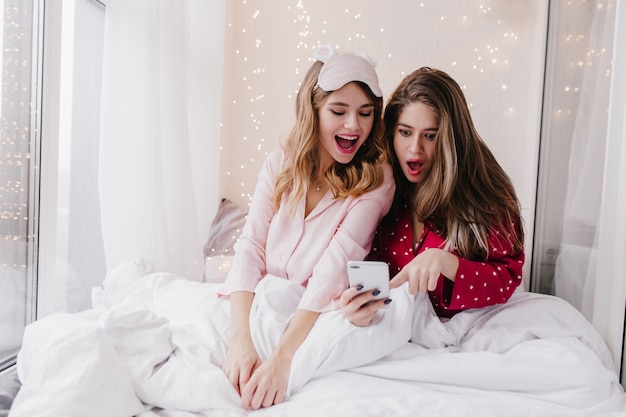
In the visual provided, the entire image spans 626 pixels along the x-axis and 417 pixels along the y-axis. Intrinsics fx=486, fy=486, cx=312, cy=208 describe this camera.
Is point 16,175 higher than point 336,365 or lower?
higher

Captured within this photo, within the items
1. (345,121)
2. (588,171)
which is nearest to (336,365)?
(345,121)

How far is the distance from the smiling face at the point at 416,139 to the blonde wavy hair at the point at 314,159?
6 cm

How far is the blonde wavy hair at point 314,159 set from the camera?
1353 millimetres

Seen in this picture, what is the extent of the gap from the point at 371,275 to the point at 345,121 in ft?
1.70

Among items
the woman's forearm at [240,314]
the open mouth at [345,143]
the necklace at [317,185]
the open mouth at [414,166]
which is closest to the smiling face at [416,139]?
the open mouth at [414,166]

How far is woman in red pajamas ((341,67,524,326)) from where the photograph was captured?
1199 millimetres

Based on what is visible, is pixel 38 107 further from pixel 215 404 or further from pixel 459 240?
pixel 459 240

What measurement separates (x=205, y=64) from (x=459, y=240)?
1522 millimetres

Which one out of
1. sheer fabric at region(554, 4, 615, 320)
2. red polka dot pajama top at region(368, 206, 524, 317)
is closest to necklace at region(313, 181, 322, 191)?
red polka dot pajama top at region(368, 206, 524, 317)

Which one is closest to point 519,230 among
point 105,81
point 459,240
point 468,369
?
point 459,240

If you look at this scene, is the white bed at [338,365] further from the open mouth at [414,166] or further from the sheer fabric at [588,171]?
the open mouth at [414,166]

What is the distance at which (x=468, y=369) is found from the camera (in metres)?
0.94

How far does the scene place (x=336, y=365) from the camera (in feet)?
3.12

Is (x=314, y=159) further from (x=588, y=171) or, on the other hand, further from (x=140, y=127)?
(x=588, y=171)
